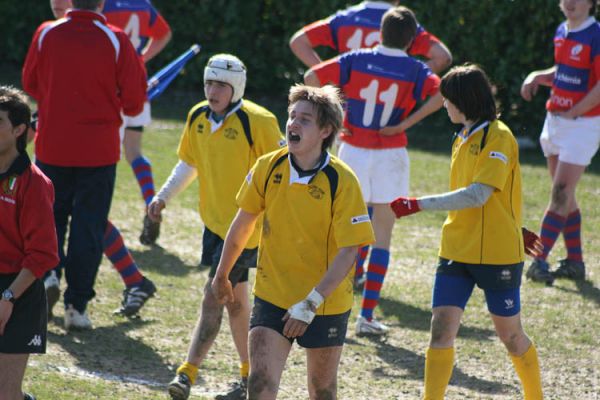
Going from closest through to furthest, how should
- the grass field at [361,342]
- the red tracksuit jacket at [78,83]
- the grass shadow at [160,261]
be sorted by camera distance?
the grass field at [361,342]
the red tracksuit jacket at [78,83]
the grass shadow at [160,261]

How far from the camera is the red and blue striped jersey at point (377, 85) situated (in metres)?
7.88

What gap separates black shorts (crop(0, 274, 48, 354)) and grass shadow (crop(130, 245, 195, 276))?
389cm

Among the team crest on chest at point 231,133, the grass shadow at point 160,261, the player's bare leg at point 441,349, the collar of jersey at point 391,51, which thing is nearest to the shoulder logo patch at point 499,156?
the player's bare leg at point 441,349

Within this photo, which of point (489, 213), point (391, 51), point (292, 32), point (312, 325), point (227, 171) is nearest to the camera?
point (312, 325)

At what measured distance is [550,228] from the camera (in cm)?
915

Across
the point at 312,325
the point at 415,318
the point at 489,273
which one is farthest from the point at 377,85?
the point at 312,325

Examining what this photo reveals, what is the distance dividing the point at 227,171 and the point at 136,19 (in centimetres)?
491

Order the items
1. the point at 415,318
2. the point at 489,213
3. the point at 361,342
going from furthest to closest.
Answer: the point at 415,318
the point at 361,342
the point at 489,213

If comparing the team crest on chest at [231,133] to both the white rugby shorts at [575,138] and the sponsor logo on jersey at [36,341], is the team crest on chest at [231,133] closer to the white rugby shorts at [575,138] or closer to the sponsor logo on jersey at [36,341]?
the sponsor logo on jersey at [36,341]

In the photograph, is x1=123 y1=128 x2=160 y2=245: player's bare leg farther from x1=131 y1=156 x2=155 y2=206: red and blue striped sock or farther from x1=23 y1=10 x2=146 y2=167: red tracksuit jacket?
x1=23 y1=10 x2=146 y2=167: red tracksuit jacket

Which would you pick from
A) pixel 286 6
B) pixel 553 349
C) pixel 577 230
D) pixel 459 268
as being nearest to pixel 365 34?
pixel 577 230

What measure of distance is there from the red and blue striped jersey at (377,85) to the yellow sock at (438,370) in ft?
8.55

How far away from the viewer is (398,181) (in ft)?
26.4

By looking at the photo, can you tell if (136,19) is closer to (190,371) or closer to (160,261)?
(160,261)
